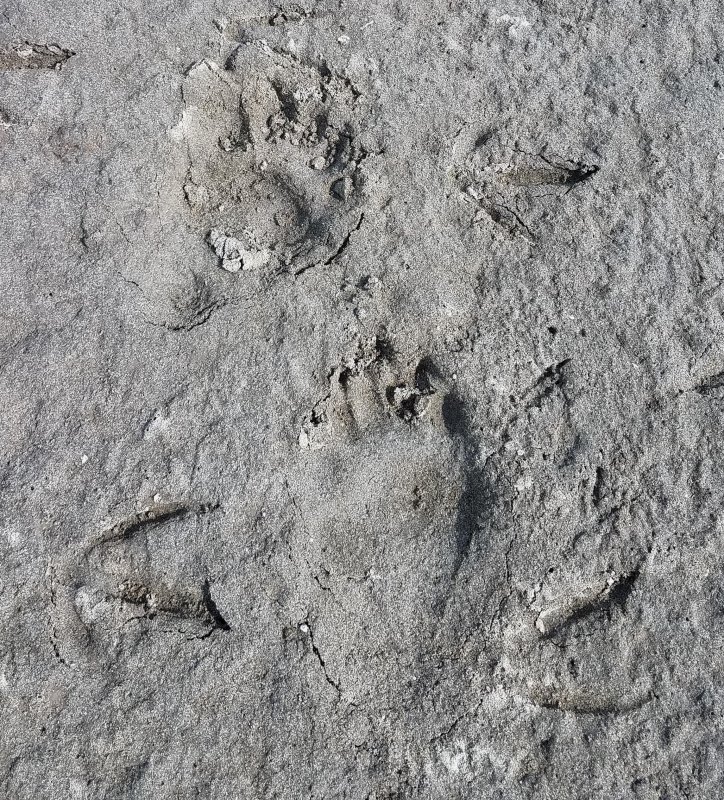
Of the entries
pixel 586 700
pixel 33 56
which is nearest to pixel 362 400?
pixel 586 700

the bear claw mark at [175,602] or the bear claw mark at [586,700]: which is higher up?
the bear claw mark at [586,700]

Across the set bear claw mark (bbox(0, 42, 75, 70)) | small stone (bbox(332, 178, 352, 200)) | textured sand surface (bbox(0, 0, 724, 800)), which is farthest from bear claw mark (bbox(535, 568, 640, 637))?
bear claw mark (bbox(0, 42, 75, 70))

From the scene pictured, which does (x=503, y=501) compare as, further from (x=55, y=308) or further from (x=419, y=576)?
(x=55, y=308)

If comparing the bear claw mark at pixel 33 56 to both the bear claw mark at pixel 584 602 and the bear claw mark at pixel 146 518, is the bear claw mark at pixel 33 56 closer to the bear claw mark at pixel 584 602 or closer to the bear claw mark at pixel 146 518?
the bear claw mark at pixel 146 518

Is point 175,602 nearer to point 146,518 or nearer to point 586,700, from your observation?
point 146,518

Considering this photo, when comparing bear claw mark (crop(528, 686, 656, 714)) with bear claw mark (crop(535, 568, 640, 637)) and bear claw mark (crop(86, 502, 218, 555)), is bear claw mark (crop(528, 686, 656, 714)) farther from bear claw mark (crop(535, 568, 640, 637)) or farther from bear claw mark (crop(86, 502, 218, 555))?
bear claw mark (crop(86, 502, 218, 555))

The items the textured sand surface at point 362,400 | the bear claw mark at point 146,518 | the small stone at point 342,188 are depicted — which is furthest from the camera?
the small stone at point 342,188

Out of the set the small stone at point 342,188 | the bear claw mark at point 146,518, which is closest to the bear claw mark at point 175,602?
the bear claw mark at point 146,518

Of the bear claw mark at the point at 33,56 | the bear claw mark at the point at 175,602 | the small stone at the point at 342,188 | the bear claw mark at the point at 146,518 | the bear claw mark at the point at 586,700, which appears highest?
the bear claw mark at the point at 33,56
